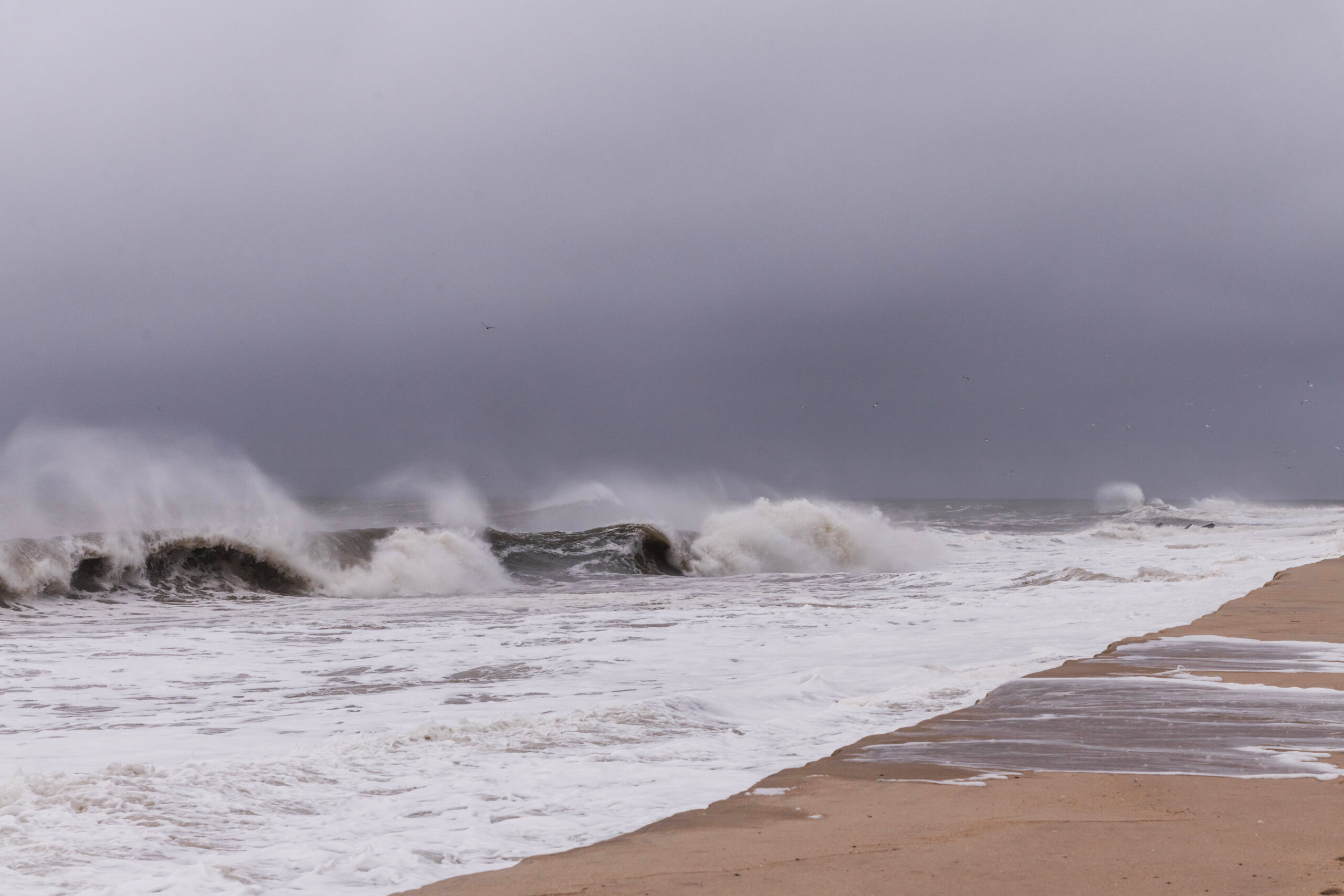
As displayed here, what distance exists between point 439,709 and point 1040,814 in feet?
12.3

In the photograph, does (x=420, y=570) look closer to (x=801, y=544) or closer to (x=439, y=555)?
(x=439, y=555)

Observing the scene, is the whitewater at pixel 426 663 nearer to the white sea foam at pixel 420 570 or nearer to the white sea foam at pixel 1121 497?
the white sea foam at pixel 420 570

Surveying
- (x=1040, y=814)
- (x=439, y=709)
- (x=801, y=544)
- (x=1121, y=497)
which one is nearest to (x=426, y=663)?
(x=439, y=709)

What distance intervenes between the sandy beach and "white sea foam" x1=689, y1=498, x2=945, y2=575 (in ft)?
58.0

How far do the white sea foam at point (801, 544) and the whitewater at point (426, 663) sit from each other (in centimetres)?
10

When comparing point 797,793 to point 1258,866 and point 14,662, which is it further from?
point 14,662

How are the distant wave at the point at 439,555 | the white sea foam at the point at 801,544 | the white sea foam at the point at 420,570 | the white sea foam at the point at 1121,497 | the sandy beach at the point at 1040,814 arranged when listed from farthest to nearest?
1. the white sea foam at the point at 1121,497
2. the white sea foam at the point at 801,544
3. the white sea foam at the point at 420,570
4. the distant wave at the point at 439,555
5. the sandy beach at the point at 1040,814

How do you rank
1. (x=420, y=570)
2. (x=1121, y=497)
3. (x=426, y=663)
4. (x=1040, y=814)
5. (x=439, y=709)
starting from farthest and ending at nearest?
(x=1121, y=497) → (x=420, y=570) → (x=426, y=663) → (x=439, y=709) → (x=1040, y=814)

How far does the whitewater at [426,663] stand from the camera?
336 centimetres

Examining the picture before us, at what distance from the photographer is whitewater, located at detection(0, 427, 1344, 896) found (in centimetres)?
336

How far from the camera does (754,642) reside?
9.16 m

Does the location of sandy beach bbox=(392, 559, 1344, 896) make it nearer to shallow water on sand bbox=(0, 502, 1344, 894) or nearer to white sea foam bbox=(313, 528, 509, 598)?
shallow water on sand bbox=(0, 502, 1344, 894)

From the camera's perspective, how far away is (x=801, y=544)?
24.2 meters

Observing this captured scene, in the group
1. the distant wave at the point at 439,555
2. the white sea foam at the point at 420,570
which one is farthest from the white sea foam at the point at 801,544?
the white sea foam at the point at 420,570
